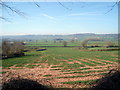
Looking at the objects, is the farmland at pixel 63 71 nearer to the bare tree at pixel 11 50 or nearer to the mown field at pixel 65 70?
the mown field at pixel 65 70

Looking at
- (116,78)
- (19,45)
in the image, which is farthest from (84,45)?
(116,78)

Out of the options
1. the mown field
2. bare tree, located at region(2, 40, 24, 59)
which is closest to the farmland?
the mown field

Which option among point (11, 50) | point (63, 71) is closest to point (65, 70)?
point (63, 71)

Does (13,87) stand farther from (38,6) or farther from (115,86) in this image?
(115,86)

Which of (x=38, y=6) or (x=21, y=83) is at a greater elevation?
(x=38, y=6)

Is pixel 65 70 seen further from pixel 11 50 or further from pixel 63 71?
pixel 11 50

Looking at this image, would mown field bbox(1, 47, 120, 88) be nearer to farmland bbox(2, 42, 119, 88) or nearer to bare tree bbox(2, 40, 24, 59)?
farmland bbox(2, 42, 119, 88)

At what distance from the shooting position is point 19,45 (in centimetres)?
3159

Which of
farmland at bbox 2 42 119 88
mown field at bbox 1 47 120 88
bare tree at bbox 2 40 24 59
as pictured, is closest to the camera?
farmland at bbox 2 42 119 88

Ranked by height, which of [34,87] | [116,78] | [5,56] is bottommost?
[5,56]

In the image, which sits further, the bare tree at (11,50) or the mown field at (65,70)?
the bare tree at (11,50)

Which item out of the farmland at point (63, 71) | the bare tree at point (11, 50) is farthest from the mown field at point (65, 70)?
the bare tree at point (11, 50)

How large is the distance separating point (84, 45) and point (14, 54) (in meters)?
52.8

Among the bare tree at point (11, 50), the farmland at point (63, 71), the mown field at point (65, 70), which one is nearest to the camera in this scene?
the farmland at point (63, 71)
